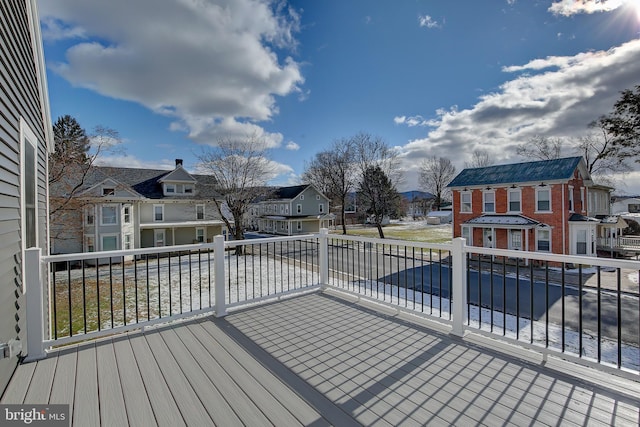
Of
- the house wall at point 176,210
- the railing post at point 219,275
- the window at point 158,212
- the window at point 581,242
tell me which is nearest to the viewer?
the railing post at point 219,275

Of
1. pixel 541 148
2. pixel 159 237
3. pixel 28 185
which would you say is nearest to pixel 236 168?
pixel 159 237

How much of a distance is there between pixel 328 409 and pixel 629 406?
190 centimetres

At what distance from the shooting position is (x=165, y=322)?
321 centimetres

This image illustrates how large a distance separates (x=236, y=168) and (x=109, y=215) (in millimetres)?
7827

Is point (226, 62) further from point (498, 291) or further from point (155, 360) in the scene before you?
point (498, 291)

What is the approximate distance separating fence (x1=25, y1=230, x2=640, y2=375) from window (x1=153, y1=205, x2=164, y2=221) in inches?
179

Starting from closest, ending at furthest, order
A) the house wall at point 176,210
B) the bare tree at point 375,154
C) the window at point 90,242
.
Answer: the window at point 90,242
the house wall at point 176,210
the bare tree at point 375,154

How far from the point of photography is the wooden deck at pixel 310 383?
1766 millimetres

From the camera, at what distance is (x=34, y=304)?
2.44m

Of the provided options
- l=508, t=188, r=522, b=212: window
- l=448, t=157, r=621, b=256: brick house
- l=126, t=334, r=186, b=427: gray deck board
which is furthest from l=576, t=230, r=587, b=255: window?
l=126, t=334, r=186, b=427: gray deck board

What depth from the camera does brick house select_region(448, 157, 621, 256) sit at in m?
13.9

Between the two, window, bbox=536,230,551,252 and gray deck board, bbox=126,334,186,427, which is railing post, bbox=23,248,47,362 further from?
window, bbox=536,230,551,252

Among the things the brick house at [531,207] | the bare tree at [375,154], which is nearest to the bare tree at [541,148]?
the brick house at [531,207]

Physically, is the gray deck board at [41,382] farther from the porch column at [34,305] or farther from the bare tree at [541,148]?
the bare tree at [541,148]
